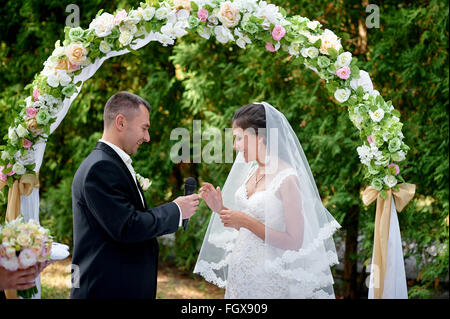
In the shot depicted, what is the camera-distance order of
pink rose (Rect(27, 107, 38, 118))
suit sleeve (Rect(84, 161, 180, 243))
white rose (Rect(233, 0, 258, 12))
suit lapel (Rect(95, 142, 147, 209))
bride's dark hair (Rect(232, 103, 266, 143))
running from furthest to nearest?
pink rose (Rect(27, 107, 38, 118)) → white rose (Rect(233, 0, 258, 12)) → bride's dark hair (Rect(232, 103, 266, 143)) → suit lapel (Rect(95, 142, 147, 209)) → suit sleeve (Rect(84, 161, 180, 243))

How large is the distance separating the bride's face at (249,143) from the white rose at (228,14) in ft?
2.52

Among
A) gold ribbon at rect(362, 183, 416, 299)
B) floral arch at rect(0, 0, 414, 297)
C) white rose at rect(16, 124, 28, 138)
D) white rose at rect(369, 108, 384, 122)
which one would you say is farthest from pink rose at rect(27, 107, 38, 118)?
gold ribbon at rect(362, 183, 416, 299)

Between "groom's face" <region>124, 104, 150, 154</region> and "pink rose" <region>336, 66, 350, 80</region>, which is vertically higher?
"pink rose" <region>336, 66, 350, 80</region>

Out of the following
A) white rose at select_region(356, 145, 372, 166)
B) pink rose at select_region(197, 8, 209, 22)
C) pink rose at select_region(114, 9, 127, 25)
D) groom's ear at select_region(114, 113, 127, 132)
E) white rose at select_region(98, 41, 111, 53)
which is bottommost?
white rose at select_region(356, 145, 372, 166)

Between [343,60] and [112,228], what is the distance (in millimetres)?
2043

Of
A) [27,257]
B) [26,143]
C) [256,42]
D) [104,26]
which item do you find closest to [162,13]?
[104,26]

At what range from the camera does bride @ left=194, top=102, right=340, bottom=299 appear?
11.3ft

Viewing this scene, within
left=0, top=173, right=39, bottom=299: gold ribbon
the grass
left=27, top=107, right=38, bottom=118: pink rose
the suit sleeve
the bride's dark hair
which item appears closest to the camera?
the suit sleeve

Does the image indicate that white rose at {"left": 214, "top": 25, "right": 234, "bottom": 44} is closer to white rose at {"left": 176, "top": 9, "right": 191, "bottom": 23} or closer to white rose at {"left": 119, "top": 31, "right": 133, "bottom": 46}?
white rose at {"left": 176, "top": 9, "right": 191, "bottom": 23}

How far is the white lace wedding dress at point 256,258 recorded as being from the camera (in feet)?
11.5

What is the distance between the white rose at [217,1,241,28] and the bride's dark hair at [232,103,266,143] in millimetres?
635

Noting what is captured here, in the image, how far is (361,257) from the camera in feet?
20.4

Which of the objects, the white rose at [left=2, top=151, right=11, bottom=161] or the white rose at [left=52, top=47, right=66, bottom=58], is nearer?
the white rose at [left=52, top=47, right=66, bottom=58]
